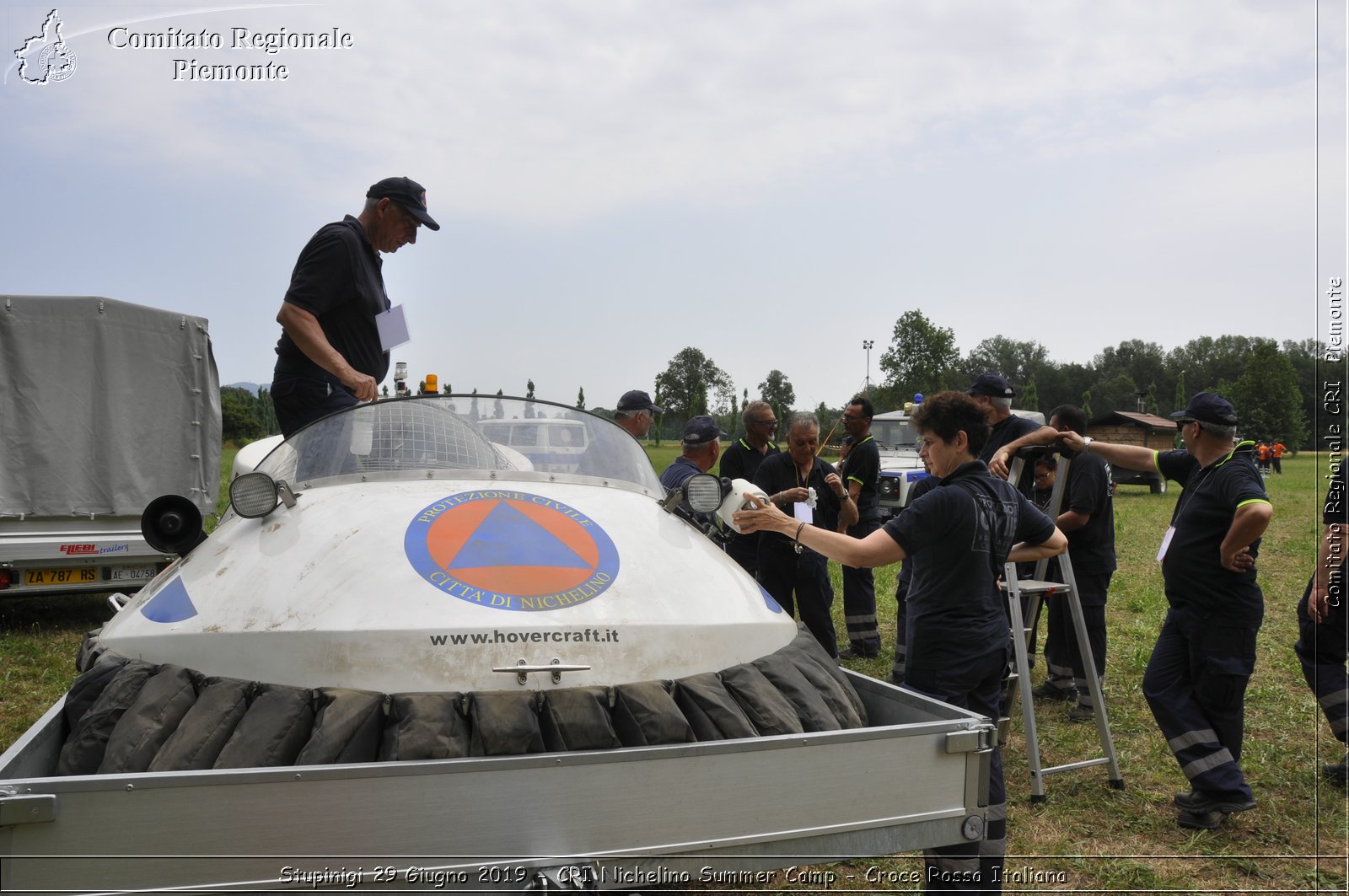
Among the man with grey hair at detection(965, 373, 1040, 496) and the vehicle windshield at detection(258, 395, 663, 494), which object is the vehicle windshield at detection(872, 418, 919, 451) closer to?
the man with grey hair at detection(965, 373, 1040, 496)

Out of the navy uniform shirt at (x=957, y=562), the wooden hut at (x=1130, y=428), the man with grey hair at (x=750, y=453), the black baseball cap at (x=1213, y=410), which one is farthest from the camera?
the wooden hut at (x=1130, y=428)

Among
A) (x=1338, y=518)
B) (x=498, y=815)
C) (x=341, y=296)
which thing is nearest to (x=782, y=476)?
(x=1338, y=518)

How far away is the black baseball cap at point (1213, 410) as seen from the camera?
16.4 ft

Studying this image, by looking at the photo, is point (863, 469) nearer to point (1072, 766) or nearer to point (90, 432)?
point (1072, 766)

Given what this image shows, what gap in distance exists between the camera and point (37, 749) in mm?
2635

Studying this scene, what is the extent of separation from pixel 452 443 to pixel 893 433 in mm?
18698

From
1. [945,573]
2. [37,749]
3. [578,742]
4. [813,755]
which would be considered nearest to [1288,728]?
[945,573]

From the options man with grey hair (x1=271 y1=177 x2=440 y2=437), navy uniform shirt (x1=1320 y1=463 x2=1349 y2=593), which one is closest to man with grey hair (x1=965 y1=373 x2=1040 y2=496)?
navy uniform shirt (x1=1320 y1=463 x2=1349 y2=593)

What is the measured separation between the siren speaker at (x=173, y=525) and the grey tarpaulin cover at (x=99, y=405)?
6.16 m

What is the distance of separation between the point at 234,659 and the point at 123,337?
800 centimetres

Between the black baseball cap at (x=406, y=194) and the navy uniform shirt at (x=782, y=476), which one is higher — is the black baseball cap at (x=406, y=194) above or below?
above

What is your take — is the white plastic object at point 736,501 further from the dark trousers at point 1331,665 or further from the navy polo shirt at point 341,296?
the dark trousers at point 1331,665

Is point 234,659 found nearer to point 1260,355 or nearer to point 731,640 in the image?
point 731,640

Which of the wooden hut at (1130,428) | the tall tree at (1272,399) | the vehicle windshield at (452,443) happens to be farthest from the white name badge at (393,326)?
the wooden hut at (1130,428)
